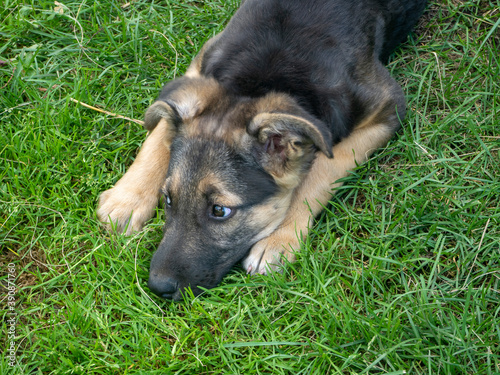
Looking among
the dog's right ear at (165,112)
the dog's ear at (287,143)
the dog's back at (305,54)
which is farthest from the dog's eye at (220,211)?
the dog's back at (305,54)

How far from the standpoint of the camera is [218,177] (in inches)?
151

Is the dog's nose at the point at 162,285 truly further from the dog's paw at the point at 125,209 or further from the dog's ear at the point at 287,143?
the dog's ear at the point at 287,143

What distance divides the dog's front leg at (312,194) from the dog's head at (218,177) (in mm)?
178

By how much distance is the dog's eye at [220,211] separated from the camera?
3.92 metres

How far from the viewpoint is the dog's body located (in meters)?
3.87

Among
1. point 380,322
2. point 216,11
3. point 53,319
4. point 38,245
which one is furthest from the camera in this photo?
point 216,11

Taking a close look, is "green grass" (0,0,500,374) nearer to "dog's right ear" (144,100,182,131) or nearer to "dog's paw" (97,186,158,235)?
"dog's paw" (97,186,158,235)

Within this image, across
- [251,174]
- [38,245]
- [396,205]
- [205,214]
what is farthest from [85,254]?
[396,205]

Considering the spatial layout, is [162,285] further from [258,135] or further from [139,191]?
[258,135]

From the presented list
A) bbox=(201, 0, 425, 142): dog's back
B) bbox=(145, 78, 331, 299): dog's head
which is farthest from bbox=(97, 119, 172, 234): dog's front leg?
Answer: bbox=(201, 0, 425, 142): dog's back

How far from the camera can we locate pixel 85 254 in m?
4.32

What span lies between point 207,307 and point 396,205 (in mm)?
1796

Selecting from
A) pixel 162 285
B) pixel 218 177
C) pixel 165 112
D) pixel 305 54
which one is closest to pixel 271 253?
pixel 218 177

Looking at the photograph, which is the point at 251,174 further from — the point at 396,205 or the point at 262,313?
the point at 396,205
